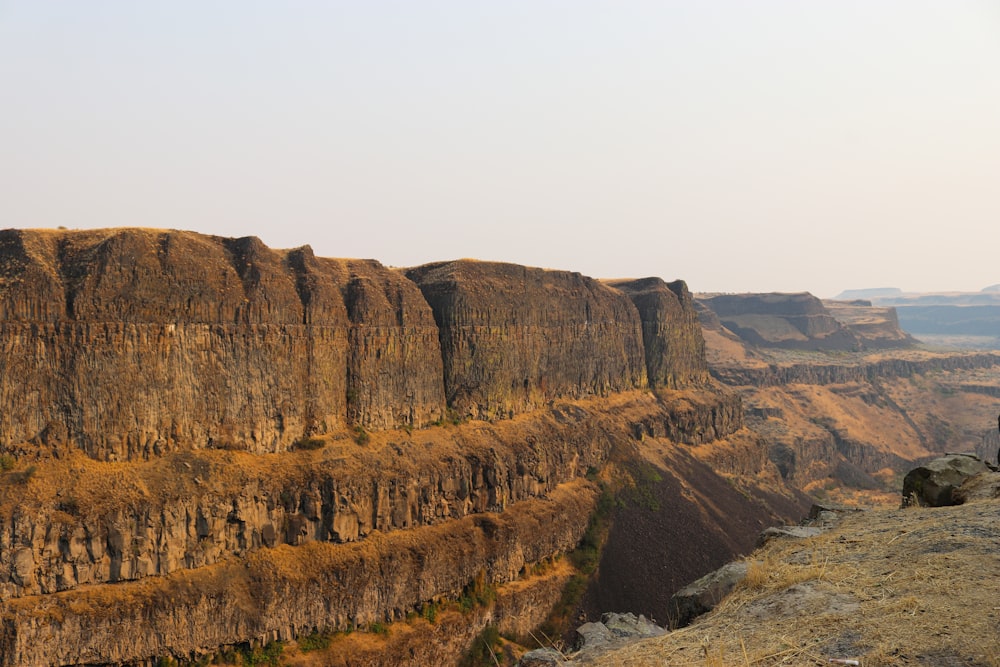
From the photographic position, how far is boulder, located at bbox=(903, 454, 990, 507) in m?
17.2

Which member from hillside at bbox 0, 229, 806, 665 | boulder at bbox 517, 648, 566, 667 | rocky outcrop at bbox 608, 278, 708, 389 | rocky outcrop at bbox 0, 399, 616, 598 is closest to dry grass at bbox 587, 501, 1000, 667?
boulder at bbox 517, 648, 566, 667

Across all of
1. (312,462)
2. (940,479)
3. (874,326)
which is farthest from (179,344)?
(874,326)

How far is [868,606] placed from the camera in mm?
9867

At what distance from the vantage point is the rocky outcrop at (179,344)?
3241 cm

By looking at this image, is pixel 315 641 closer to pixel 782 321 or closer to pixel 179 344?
pixel 179 344

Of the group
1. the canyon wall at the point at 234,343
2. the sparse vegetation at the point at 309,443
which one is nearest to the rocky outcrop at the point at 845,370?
the canyon wall at the point at 234,343

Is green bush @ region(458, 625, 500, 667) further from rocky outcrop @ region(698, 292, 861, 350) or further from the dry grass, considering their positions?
rocky outcrop @ region(698, 292, 861, 350)

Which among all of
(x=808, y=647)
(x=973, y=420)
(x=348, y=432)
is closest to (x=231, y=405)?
(x=348, y=432)

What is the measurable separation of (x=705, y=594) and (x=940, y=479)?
8791 mm

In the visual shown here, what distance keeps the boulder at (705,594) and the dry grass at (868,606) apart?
68 centimetres

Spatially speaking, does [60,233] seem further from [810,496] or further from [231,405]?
[810,496]

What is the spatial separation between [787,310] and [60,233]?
14328cm

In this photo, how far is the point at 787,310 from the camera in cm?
14725

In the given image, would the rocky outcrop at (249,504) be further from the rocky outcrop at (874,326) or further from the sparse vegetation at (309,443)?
the rocky outcrop at (874,326)
